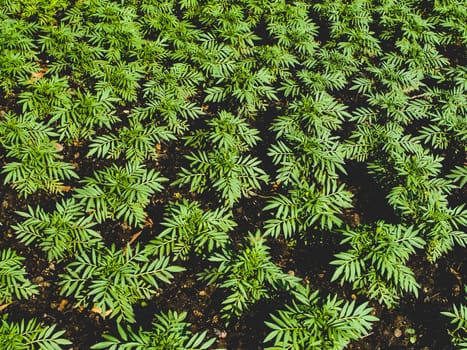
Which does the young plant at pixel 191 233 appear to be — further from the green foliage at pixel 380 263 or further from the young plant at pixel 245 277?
the green foliage at pixel 380 263

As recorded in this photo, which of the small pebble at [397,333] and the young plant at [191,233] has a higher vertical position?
the young plant at [191,233]

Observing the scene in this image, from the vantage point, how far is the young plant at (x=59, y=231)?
269 centimetres

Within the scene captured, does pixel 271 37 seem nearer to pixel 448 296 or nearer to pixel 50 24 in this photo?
pixel 50 24

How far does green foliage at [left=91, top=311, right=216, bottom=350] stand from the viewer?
227 cm

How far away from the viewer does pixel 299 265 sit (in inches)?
113

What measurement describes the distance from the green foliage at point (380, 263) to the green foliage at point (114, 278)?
1.07 m

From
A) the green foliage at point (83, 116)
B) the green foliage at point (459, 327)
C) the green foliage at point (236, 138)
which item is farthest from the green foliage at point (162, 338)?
the green foliage at point (83, 116)

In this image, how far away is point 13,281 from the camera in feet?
8.25

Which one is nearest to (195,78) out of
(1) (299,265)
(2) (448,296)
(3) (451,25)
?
(1) (299,265)

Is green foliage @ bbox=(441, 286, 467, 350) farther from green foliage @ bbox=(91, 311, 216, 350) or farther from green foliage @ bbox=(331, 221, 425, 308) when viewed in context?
green foliage @ bbox=(91, 311, 216, 350)

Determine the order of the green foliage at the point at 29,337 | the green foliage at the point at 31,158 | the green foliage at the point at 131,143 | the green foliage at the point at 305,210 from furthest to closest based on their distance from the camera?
the green foliage at the point at 131,143
the green foliage at the point at 31,158
the green foliage at the point at 305,210
the green foliage at the point at 29,337

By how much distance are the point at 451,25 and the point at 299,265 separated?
12.0 feet

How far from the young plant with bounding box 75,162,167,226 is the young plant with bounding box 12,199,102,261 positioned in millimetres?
95

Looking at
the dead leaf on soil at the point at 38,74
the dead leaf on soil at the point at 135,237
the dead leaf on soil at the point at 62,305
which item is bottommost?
the dead leaf on soil at the point at 62,305
